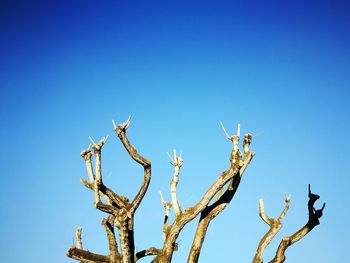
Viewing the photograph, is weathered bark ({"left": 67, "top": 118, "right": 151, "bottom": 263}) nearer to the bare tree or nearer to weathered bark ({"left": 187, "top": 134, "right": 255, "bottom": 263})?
the bare tree

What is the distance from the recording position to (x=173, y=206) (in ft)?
56.2

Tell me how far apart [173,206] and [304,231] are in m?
6.55

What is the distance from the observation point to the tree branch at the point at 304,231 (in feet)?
59.4

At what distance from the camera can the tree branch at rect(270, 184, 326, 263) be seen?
18116 mm

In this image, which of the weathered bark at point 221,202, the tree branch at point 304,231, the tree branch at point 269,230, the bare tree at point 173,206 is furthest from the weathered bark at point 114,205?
the tree branch at point 304,231

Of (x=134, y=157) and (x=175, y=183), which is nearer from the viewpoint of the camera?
(x=134, y=157)

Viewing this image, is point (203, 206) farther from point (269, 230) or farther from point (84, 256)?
point (84, 256)

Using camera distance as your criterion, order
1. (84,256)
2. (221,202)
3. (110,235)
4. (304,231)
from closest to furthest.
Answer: (84,256)
(110,235)
(221,202)
(304,231)

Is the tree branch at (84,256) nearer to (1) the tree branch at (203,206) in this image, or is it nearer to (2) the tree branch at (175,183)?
(1) the tree branch at (203,206)

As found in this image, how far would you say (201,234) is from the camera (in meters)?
17.5

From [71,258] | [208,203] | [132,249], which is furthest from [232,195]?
[71,258]

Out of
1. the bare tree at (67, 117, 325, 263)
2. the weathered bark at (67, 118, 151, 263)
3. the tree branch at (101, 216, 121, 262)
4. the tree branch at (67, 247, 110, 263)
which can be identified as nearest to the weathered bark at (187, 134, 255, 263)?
the bare tree at (67, 117, 325, 263)

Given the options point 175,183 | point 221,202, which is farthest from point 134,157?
point 221,202

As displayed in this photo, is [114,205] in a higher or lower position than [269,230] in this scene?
higher
